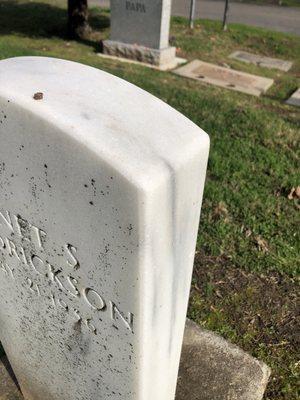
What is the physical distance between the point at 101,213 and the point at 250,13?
53.3ft

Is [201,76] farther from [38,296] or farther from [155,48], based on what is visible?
[38,296]

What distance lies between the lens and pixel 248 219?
366 cm

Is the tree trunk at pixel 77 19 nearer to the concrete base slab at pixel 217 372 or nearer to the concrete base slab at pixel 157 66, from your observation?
the concrete base slab at pixel 157 66

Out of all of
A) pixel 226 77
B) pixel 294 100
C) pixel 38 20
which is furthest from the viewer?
pixel 38 20

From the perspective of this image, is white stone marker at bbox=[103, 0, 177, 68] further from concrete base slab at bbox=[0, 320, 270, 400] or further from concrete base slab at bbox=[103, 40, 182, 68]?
concrete base slab at bbox=[0, 320, 270, 400]

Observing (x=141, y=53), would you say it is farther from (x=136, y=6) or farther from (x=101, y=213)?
(x=101, y=213)

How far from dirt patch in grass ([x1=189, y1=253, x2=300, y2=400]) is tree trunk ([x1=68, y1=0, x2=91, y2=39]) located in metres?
7.39

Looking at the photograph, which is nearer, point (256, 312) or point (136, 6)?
point (256, 312)

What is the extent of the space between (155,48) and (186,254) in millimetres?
7052

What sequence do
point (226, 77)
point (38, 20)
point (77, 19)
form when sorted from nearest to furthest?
1. point (226, 77)
2. point (77, 19)
3. point (38, 20)

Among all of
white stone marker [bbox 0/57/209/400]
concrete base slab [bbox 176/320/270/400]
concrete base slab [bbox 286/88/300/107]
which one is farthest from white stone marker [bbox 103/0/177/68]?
white stone marker [bbox 0/57/209/400]

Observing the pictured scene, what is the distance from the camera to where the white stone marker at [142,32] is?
775 centimetres

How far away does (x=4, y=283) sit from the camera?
1.92 m

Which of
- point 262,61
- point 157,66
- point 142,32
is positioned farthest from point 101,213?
point 262,61
